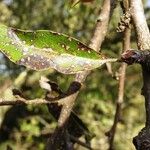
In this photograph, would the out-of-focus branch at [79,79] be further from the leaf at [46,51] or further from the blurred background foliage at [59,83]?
the blurred background foliage at [59,83]

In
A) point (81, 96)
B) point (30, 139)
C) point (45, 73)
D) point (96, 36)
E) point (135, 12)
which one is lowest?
point (30, 139)

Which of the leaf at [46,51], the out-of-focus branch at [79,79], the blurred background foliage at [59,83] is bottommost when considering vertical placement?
the blurred background foliage at [59,83]

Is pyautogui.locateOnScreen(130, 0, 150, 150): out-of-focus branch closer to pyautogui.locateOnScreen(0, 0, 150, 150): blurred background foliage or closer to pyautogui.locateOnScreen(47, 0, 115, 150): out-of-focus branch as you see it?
pyautogui.locateOnScreen(47, 0, 115, 150): out-of-focus branch

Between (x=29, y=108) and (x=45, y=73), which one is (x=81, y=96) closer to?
(x=29, y=108)

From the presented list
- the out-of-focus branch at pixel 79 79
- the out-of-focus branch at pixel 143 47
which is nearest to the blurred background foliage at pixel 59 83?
the out-of-focus branch at pixel 79 79

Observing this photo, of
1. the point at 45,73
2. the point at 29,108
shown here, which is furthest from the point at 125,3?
the point at 29,108

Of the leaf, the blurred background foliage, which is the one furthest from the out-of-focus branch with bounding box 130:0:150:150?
the blurred background foliage
